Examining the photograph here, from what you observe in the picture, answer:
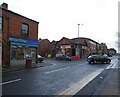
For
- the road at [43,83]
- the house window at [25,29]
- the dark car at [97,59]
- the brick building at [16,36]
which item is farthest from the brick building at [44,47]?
the road at [43,83]

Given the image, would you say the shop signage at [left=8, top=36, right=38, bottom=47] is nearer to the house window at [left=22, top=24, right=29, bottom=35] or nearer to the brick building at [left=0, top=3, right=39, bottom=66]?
the brick building at [left=0, top=3, right=39, bottom=66]

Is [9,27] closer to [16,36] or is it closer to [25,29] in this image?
[16,36]

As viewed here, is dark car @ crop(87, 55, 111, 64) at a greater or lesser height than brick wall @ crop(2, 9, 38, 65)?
lesser

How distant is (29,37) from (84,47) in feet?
174

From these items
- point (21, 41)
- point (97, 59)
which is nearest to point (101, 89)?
point (21, 41)

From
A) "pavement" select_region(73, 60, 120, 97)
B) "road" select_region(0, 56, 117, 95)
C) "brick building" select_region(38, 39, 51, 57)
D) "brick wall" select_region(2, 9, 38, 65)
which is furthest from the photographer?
"brick building" select_region(38, 39, 51, 57)

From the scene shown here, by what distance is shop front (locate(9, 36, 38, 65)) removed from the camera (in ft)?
81.8

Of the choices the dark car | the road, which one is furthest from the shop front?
the dark car

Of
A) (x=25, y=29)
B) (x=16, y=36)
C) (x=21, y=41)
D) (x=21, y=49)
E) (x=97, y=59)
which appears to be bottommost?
(x=97, y=59)

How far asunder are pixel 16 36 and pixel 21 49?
2.31 m

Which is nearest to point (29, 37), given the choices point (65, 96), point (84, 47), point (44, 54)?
point (65, 96)

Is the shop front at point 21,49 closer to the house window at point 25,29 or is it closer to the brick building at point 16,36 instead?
the brick building at point 16,36

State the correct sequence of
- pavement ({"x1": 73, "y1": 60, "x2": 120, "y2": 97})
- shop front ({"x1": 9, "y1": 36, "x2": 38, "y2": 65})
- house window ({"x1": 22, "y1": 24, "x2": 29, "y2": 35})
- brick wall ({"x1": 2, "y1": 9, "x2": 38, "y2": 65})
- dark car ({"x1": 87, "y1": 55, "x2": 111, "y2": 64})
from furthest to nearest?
dark car ({"x1": 87, "y1": 55, "x2": 111, "y2": 64}), house window ({"x1": 22, "y1": 24, "x2": 29, "y2": 35}), shop front ({"x1": 9, "y1": 36, "x2": 38, "y2": 65}), brick wall ({"x1": 2, "y1": 9, "x2": 38, "y2": 65}), pavement ({"x1": 73, "y1": 60, "x2": 120, "y2": 97})

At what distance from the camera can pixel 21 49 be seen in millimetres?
27281
